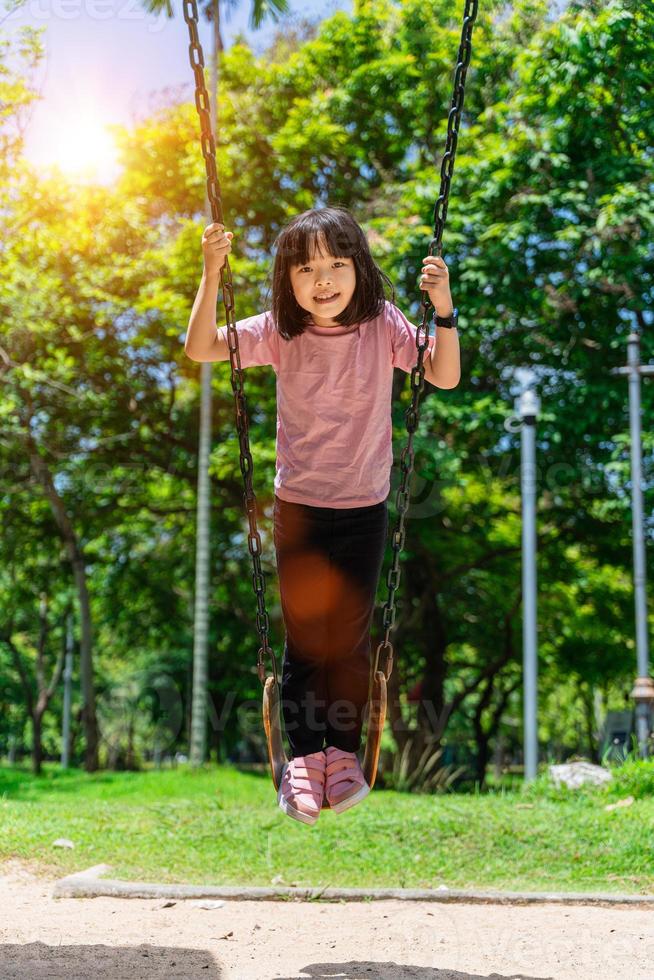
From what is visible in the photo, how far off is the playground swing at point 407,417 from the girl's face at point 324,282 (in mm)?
246

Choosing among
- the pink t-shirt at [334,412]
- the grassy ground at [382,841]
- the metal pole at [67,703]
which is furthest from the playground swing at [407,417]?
the metal pole at [67,703]

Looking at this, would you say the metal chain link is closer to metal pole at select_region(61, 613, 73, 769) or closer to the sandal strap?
the sandal strap

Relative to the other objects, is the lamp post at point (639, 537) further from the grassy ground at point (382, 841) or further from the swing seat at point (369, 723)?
the swing seat at point (369, 723)

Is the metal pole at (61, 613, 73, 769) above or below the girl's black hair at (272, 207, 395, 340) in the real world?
below

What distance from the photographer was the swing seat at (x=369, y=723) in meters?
3.43

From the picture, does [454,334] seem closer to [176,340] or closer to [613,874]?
[613,874]

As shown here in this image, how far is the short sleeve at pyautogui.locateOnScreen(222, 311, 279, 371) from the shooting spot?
3.47 m

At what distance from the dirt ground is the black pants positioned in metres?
1.18

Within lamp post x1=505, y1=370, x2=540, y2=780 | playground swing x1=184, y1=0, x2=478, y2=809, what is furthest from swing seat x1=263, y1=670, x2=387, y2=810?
lamp post x1=505, y1=370, x2=540, y2=780

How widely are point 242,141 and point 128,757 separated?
1715 centimetres

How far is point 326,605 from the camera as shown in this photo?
3.43 m

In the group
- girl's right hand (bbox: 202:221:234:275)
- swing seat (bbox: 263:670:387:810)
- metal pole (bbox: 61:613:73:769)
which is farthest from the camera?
metal pole (bbox: 61:613:73:769)

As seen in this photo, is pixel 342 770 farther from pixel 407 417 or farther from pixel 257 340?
pixel 257 340

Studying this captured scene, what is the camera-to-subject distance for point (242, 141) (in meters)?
14.5
